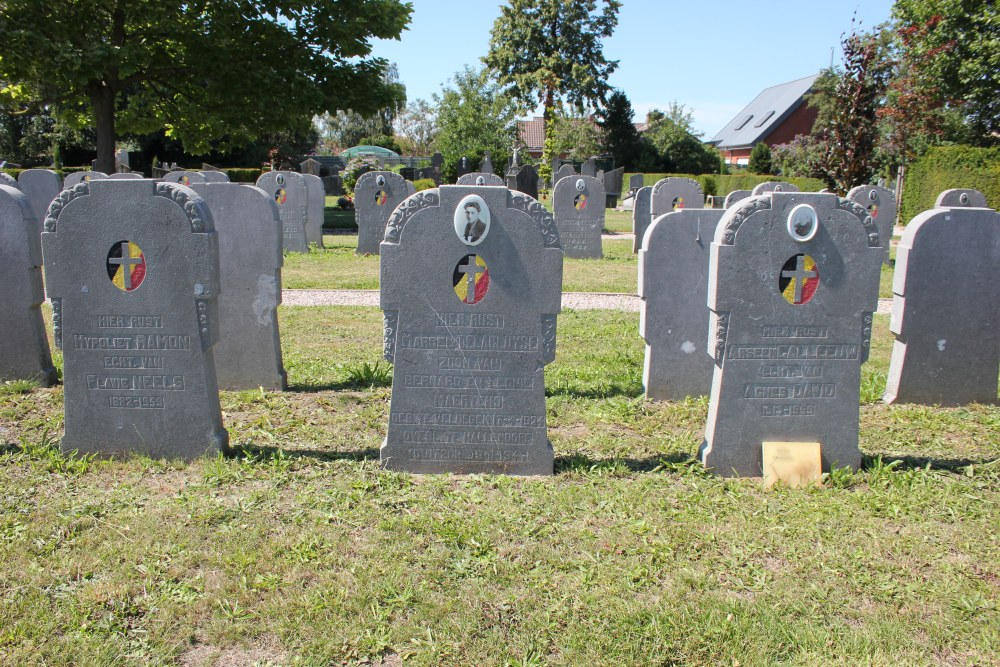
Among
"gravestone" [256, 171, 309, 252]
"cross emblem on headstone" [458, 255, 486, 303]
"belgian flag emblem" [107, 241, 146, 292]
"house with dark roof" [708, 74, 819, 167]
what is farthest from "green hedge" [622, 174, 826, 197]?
"belgian flag emblem" [107, 241, 146, 292]

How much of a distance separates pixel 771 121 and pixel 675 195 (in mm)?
44216

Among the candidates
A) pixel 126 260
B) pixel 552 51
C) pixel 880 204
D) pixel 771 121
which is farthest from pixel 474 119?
pixel 126 260

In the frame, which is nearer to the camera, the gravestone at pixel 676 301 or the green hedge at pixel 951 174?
the gravestone at pixel 676 301

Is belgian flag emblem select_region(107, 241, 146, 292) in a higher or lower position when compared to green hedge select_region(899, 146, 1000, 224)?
lower

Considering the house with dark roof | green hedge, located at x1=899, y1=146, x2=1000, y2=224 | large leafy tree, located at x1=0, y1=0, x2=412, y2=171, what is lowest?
green hedge, located at x1=899, y1=146, x2=1000, y2=224

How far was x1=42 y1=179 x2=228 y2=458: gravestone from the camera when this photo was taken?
4371 millimetres

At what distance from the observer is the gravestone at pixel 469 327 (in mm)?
4293

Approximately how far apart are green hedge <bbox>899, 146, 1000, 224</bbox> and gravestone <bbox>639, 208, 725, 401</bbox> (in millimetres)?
17909

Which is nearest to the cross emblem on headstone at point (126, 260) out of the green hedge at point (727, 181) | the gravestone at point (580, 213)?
the gravestone at point (580, 213)

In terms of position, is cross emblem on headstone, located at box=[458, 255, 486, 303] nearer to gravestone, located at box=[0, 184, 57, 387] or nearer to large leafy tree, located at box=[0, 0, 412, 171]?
gravestone, located at box=[0, 184, 57, 387]

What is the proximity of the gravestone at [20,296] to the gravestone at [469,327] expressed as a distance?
11.7 ft

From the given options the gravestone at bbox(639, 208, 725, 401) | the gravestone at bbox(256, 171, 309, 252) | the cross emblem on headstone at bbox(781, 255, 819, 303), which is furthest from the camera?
the gravestone at bbox(256, 171, 309, 252)

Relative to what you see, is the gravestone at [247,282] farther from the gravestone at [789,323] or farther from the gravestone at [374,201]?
the gravestone at [374,201]

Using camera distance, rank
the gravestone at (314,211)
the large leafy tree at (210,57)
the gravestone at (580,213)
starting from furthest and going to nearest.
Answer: the large leafy tree at (210,57) → the gravestone at (314,211) → the gravestone at (580,213)
